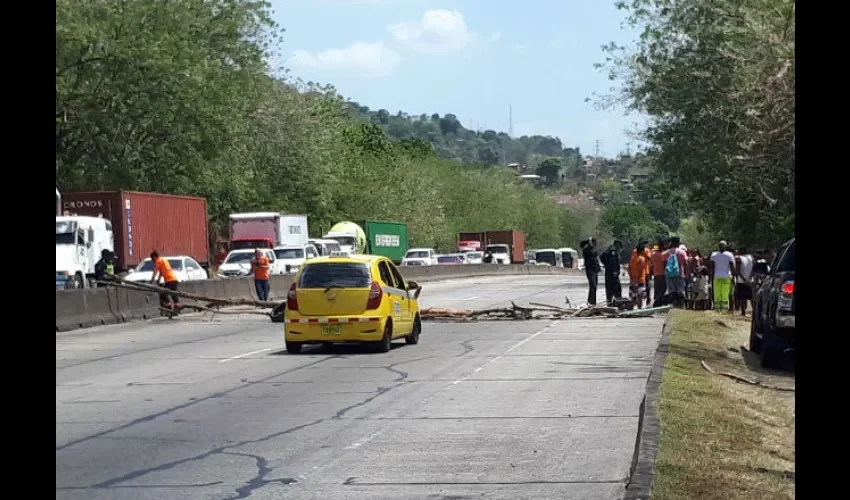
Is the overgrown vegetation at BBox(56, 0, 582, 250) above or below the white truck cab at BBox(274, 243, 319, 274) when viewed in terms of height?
above

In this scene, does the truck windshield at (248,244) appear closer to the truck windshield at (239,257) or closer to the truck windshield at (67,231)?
the truck windshield at (239,257)

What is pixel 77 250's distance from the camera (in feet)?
127

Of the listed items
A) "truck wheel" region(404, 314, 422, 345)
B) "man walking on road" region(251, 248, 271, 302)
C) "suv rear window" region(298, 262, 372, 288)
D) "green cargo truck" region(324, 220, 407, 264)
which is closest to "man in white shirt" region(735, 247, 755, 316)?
"truck wheel" region(404, 314, 422, 345)

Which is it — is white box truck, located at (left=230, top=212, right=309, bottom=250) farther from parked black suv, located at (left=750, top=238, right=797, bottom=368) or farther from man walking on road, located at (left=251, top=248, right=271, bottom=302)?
parked black suv, located at (left=750, top=238, right=797, bottom=368)

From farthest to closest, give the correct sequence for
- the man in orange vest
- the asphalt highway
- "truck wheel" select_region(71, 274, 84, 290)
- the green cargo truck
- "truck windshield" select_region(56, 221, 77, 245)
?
the green cargo truck < "truck windshield" select_region(56, 221, 77, 245) < "truck wheel" select_region(71, 274, 84, 290) < the man in orange vest < the asphalt highway

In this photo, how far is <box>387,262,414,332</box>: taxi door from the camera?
75.0 feet

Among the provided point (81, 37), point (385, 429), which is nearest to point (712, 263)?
point (385, 429)

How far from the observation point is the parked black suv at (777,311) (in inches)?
714

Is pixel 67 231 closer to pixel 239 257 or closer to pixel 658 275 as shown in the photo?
pixel 239 257

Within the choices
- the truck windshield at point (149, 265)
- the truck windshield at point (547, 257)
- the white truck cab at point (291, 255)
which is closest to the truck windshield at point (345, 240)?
the white truck cab at point (291, 255)

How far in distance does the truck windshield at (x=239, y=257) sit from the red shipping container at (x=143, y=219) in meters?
1.52

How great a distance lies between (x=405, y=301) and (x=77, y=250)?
18334mm

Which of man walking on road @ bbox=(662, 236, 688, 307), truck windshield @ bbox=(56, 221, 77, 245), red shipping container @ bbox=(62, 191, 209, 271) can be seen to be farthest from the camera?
red shipping container @ bbox=(62, 191, 209, 271)
